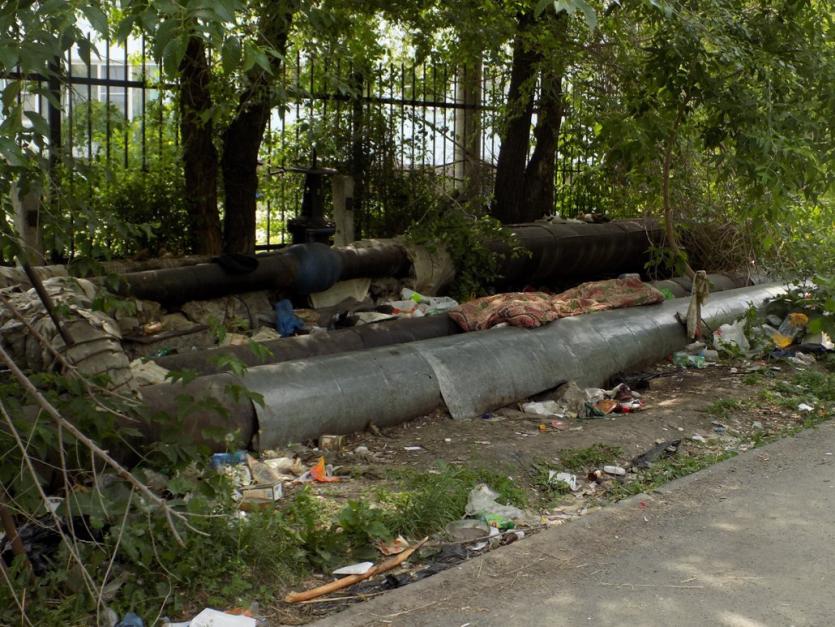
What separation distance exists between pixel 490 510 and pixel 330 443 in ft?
4.51

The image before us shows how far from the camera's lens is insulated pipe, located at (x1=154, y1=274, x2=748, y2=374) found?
668 cm

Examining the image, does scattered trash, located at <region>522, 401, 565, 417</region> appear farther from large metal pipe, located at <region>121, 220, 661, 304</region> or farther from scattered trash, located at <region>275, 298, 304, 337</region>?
large metal pipe, located at <region>121, 220, 661, 304</region>

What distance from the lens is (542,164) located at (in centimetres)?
1253

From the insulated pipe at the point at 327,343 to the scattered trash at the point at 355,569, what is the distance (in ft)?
7.03

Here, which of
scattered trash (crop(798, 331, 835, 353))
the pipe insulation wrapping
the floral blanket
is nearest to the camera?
the pipe insulation wrapping

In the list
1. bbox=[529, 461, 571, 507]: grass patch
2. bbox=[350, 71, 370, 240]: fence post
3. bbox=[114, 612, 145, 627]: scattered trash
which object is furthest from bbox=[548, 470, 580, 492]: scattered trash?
bbox=[350, 71, 370, 240]: fence post

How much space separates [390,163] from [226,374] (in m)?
5.84

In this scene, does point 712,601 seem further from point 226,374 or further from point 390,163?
point 390,163

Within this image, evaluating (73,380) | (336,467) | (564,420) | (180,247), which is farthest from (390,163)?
(73,380)

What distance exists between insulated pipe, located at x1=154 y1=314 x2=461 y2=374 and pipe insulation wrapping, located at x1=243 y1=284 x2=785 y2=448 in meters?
0.43

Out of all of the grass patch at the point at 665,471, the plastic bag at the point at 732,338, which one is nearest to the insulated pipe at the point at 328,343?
the grass patch at the point at 665,471

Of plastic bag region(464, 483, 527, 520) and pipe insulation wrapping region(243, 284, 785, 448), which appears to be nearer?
plastic bag region(464, 483, 527, 520)

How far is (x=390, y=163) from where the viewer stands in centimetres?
1165

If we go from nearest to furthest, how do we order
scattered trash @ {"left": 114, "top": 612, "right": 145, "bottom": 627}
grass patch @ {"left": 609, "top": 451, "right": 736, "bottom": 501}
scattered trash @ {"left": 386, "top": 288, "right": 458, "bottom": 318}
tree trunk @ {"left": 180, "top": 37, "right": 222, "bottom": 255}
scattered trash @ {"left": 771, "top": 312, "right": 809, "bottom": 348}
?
scattered trash @ {"left": 114, "top": 612, "right": 145, "bottom": 627} → grass patch @ {"left": 609, "top": 451, "right": 736, "bottom": 501} → scattered trash @ {"left": 771, "top": 312, "right": 809, "bottom": 348} → scattered trash @ {"left": 386, "top": 288, "right": 458, "bottom": 318} → tree trunk @ {"left": 180, "top": 37, "right": 222, "bottom": 255}
